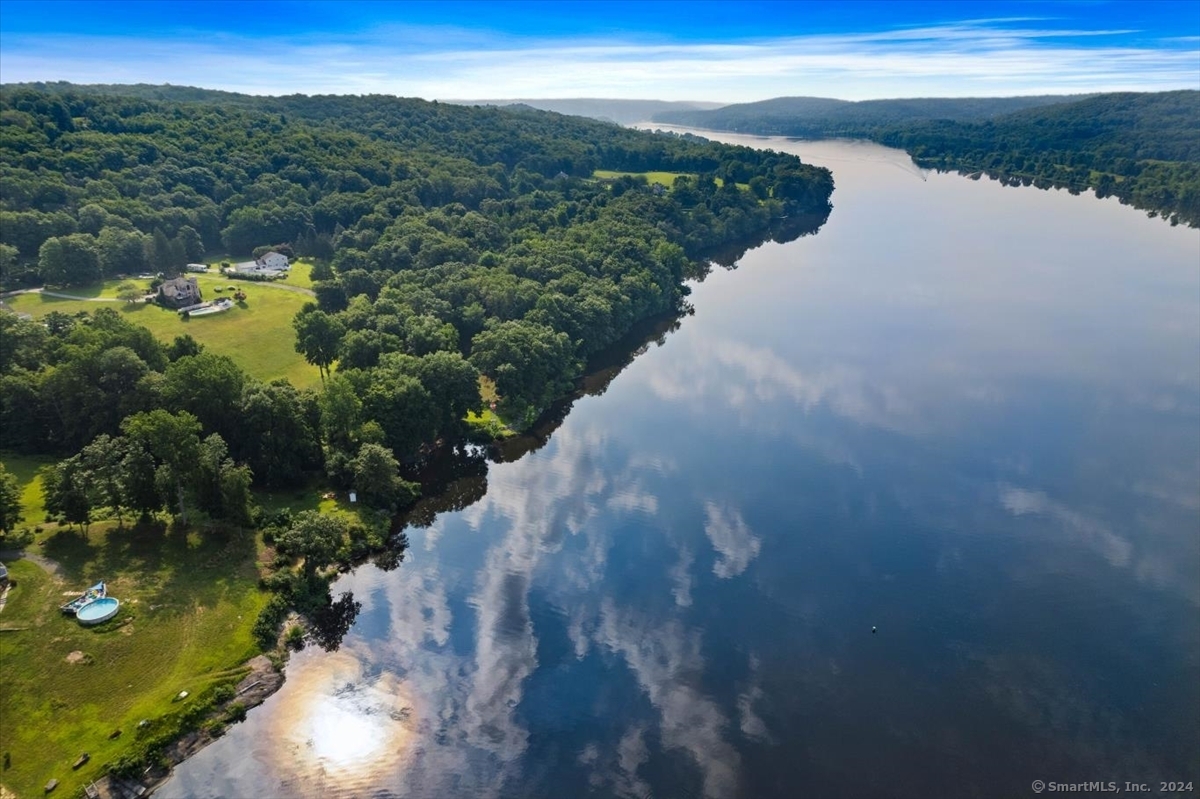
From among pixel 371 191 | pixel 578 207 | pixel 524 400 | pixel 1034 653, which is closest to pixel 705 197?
pixel 578 207

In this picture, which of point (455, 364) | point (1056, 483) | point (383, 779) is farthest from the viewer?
point (455, 364)

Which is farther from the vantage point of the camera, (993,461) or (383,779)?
(993,461)

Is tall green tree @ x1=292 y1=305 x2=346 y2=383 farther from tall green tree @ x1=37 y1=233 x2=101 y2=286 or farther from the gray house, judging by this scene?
tall green tree @ x1=37 y1=233 x2=101 y2=286

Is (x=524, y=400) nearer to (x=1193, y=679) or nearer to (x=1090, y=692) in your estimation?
(x=1090, y=692)

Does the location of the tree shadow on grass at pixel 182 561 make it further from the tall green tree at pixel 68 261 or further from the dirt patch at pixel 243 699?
the tall green tree at pixel 68 261

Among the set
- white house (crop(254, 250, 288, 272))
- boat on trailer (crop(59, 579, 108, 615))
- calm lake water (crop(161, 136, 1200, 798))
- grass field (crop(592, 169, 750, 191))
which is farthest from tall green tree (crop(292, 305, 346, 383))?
grass field (crop(592, 169, 750, 191))

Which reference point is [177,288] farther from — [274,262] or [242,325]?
[274,262]

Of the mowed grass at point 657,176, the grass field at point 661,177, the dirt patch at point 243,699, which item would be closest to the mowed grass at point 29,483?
the dirt patch at point 243,699
